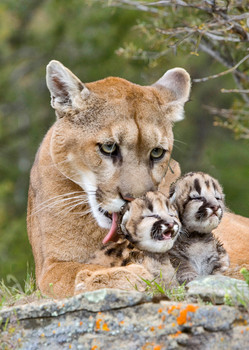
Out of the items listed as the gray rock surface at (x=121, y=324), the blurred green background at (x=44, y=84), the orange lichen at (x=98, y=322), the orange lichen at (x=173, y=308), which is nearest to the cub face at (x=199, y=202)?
the gray rock surface at (x=121, y=324)

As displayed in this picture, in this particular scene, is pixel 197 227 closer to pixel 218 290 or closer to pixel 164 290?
pixel 164 290

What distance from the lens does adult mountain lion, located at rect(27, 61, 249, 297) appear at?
20.3 ft

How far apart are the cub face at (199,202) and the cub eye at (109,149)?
734 mm

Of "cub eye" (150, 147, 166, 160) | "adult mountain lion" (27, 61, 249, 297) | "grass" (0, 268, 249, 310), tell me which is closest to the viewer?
"grass" (0, 268, 249, 310)

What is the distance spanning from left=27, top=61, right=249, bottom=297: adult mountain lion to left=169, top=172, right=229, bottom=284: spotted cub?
0.40 metres

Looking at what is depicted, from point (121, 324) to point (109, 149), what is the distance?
2227 millimetres

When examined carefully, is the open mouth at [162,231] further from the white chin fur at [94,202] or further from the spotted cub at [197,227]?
the white chin fur at [94,202]

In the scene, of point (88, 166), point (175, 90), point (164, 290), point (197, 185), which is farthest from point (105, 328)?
point (175, 90)

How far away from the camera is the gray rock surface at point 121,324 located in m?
4.31

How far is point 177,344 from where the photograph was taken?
4293 millimetres

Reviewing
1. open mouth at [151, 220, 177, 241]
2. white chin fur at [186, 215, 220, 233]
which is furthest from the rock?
white chin fur at [186, 215, 220, 233]

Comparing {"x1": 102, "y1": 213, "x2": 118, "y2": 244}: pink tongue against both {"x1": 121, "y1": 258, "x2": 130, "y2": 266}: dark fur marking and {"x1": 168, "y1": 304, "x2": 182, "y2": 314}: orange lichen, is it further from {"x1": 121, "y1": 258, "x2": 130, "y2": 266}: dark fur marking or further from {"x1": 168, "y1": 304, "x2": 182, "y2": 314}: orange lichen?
{"x1": 168, "y1": 304, "x2": 182, "y2": 314}: orange lichen

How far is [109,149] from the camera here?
6.36 metres

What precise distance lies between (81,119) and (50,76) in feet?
1.73
